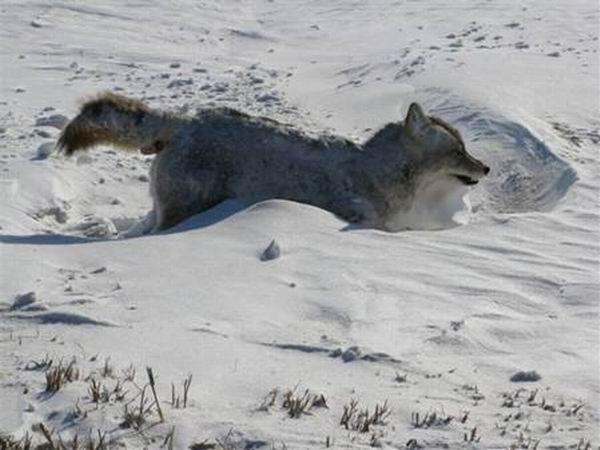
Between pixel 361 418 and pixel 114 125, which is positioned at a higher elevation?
pixel 114 125

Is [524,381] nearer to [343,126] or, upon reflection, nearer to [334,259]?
[334,259]

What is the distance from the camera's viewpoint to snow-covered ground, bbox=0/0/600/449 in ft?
15.0

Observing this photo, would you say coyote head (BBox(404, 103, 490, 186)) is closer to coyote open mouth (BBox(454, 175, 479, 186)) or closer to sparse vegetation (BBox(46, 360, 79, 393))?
coyote open mouth (BBox(454, 175, 479, 186))

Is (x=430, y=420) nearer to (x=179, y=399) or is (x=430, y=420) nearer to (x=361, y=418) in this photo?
(x=361, y=418)

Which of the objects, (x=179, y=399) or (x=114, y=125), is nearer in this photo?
(x=179, y=399)

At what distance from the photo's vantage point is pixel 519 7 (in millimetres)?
18531

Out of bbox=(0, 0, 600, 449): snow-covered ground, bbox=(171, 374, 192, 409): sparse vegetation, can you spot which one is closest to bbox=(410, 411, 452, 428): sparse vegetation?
bbox=(0, 0, 600, 449): snow-covered ground

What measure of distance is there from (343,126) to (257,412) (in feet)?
26.6

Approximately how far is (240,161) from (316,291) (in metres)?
2.54

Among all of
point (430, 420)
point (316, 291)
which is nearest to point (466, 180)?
point (316, 291)

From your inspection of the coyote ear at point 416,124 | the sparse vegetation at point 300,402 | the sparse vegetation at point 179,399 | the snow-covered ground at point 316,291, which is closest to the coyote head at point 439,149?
the coyote ear at point 416,124

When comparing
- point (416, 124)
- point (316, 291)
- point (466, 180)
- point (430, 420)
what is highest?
point (416, 124)

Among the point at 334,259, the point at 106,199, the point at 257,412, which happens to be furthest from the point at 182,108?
the point at 257,412

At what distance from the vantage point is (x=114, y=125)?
8664 mm
